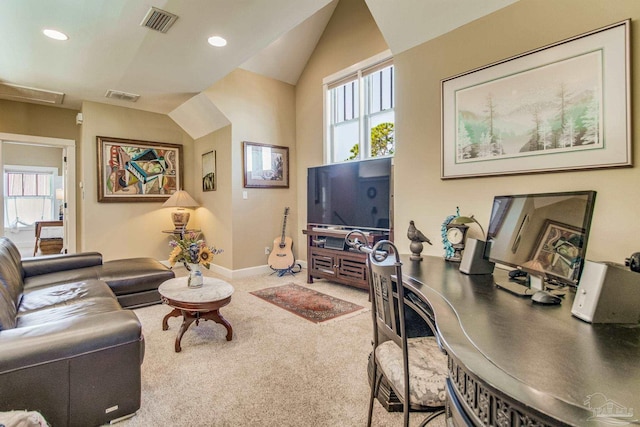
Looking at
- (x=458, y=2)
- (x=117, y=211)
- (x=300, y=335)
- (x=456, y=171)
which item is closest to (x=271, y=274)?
(x=300, y=335)

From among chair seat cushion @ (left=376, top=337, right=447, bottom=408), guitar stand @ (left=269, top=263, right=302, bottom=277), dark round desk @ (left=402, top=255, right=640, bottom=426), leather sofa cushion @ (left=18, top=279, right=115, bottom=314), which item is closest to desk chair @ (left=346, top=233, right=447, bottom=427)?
chair seat cushion @ (left=376, top=337, right=447, bottom=408)

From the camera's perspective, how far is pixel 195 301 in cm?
234

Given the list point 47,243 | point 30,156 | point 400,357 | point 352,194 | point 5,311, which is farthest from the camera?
point 30,156

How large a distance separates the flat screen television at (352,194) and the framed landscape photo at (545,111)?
1.32 metres

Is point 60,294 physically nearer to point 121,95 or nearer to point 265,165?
point 265,165

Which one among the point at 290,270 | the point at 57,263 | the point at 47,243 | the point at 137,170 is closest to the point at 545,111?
the point at 290,270

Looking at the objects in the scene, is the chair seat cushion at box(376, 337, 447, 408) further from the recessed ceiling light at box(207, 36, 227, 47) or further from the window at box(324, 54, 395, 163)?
the recessed ceiling light at box(207, 36, 227, 47)

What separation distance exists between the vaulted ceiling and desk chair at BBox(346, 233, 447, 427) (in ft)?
6.10

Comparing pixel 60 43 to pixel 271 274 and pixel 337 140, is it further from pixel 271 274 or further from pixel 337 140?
pixel 271 274

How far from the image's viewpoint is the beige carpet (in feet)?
5.46

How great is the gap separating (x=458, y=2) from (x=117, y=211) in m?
5.31

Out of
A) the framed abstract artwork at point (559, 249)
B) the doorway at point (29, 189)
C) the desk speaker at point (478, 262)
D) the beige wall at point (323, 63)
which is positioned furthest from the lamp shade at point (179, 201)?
the framed abstract artwork at point (559, 249)

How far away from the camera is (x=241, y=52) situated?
329 cm

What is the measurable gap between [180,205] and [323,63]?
3.20 meters
